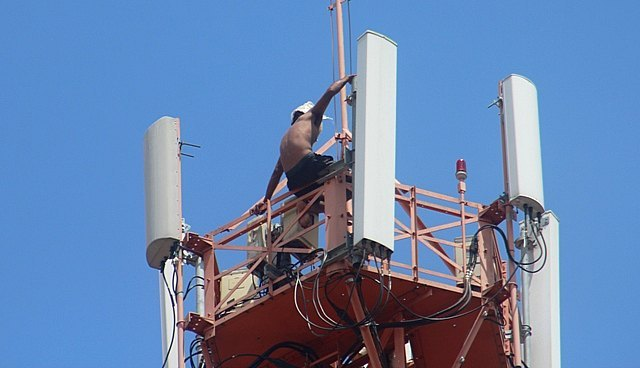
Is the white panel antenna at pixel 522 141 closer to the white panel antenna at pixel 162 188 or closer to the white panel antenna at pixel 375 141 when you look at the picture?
the white panel antenna at pixel 375 141

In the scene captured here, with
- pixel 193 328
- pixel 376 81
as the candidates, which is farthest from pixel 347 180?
pixel 193 328

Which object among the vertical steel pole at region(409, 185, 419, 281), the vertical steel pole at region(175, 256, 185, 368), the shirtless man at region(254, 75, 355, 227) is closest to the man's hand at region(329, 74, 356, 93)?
the shirtless man at region(254, 75, 355, 227)

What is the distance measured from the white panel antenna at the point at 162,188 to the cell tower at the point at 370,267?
2 cm

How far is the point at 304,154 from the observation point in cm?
2425

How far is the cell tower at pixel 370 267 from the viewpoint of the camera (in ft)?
74.0

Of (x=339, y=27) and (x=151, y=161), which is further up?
(x=339, y=27)

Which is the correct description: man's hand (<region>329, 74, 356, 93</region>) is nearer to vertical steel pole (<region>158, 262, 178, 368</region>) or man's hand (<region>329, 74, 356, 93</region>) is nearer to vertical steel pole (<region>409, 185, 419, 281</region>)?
vertical steel pole (<region>409, 185, 419, 281</region>)

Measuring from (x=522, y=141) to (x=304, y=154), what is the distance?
128 inches

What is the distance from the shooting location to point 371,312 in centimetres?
2270

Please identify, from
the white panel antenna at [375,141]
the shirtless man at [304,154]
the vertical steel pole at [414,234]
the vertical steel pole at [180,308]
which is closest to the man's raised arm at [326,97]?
the shirtless man at [304,154]

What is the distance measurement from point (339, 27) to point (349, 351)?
5.58m

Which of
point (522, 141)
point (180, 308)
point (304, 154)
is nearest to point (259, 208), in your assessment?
point (304, 154)

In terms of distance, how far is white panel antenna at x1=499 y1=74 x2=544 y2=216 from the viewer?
2388 centimetres

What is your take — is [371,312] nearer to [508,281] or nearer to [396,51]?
[508,281]
